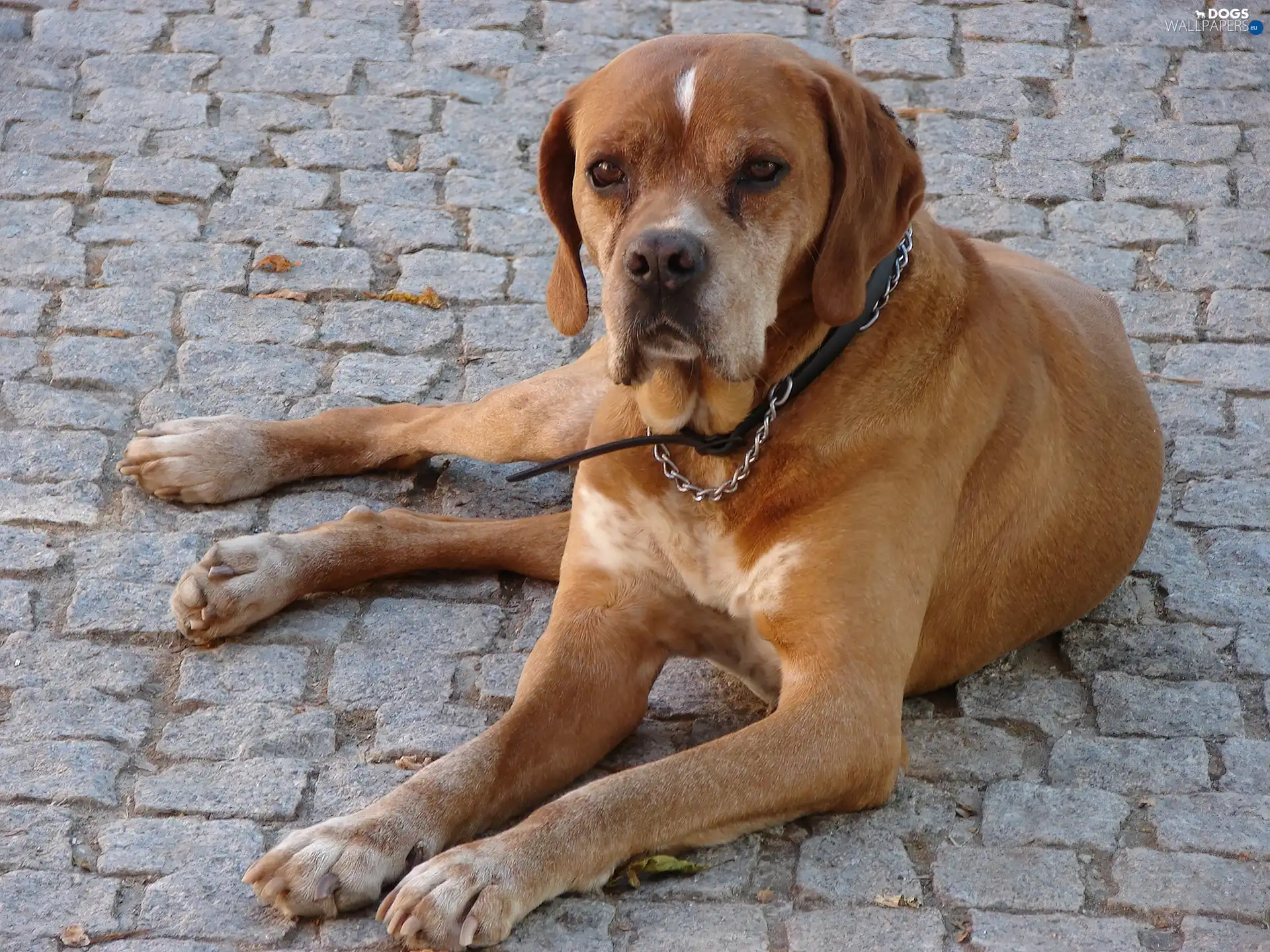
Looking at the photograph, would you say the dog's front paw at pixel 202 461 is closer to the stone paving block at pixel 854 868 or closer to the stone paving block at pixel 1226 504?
the stone paving block at pixel 854 868

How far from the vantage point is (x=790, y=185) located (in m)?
3.87

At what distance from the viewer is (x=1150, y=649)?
4617 millimetres

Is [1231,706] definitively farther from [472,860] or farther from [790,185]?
[472,860]

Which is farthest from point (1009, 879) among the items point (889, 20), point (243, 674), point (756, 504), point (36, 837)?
point (889, 20)

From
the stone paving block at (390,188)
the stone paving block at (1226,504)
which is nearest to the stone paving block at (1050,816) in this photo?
the stone paving block at (1226,504)

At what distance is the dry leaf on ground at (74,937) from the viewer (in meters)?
3.39

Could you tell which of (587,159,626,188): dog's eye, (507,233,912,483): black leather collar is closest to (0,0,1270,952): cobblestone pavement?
(507,233,912,483): black leather collar

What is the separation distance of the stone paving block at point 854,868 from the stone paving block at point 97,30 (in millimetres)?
5229

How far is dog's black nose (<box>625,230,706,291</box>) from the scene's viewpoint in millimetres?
3738

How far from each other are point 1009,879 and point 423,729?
1449 mm

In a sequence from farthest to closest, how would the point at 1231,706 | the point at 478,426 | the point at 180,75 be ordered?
the point at 180,75 → the point at 478,426 → the point at 1231,706

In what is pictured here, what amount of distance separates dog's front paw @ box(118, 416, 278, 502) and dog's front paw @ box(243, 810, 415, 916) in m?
1.76

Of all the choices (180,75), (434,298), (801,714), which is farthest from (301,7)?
(801,714)

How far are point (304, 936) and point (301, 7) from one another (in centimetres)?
551
